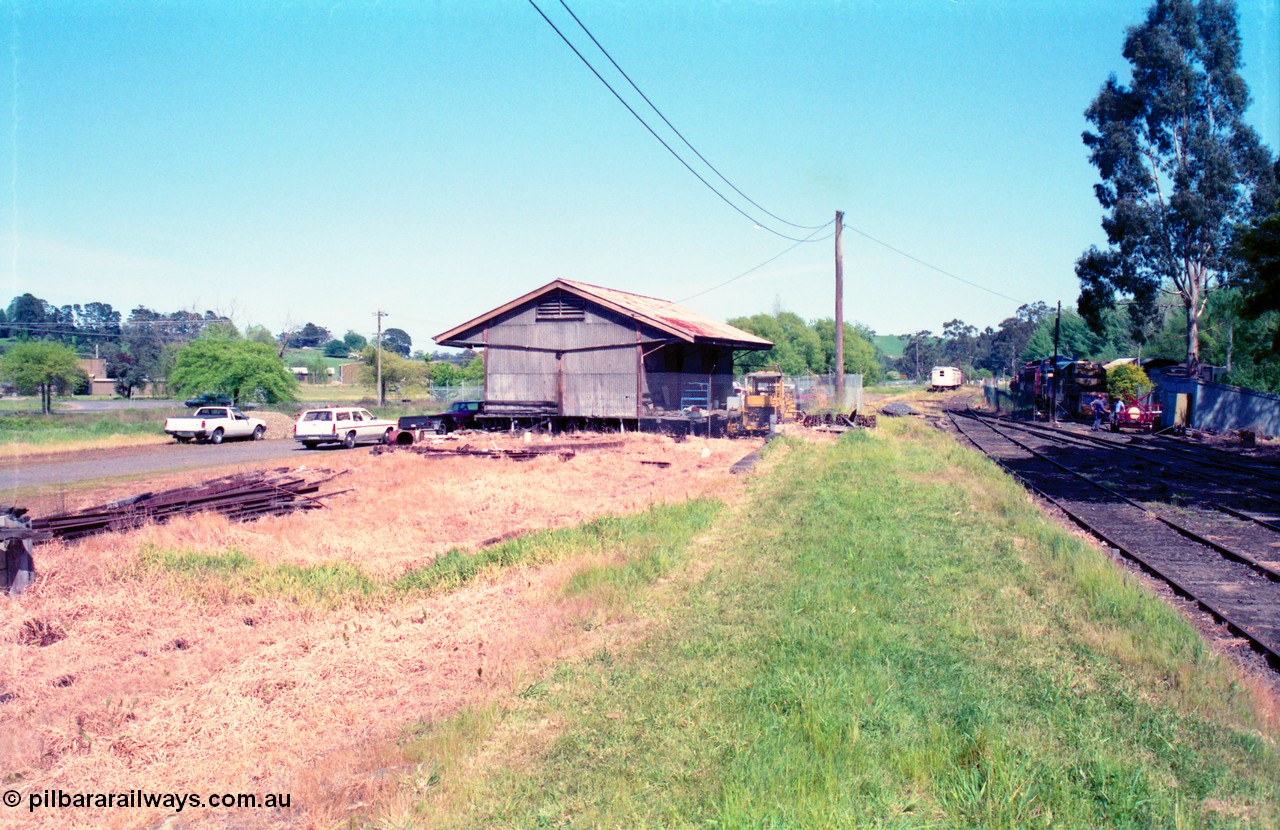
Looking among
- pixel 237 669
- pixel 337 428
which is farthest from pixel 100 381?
pixel 237 669

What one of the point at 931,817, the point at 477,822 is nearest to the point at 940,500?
the point at 931,817

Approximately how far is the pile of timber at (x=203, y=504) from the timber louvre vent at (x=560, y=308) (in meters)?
14.9

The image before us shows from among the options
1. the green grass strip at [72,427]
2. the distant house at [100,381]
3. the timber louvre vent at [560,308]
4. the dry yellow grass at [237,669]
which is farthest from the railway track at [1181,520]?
the distant house at [100,381]

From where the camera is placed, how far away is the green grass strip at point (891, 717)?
4270 mm

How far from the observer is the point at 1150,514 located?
50.2 ft

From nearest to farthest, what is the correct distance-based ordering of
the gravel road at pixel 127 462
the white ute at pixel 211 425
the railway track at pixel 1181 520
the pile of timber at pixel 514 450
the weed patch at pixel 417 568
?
1. the railway track at pixel 1181 520
2. the weed patch at pixel 417 568
3. the gravel road at pixel 127 462
4. the pile of timber at pixel 514 450
5. the white ute at pixel 211 425

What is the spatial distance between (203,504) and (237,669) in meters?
9.13

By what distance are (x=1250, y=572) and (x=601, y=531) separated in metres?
8.90

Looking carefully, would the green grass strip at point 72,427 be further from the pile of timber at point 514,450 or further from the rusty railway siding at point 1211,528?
the rusty railway siding at point 1211,528

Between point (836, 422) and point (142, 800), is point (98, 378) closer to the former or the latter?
point (836, 422)

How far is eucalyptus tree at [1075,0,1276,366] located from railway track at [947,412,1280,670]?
21573 millimetres

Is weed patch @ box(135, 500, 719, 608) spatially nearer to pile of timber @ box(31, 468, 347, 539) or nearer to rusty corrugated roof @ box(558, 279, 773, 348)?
pile of timber @ box(31, 468, 347, 539)

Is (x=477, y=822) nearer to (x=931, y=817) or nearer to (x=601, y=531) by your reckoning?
(x=931, y=817)

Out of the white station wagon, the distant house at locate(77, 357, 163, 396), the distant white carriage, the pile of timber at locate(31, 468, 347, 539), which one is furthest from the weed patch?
the distant white carriage
